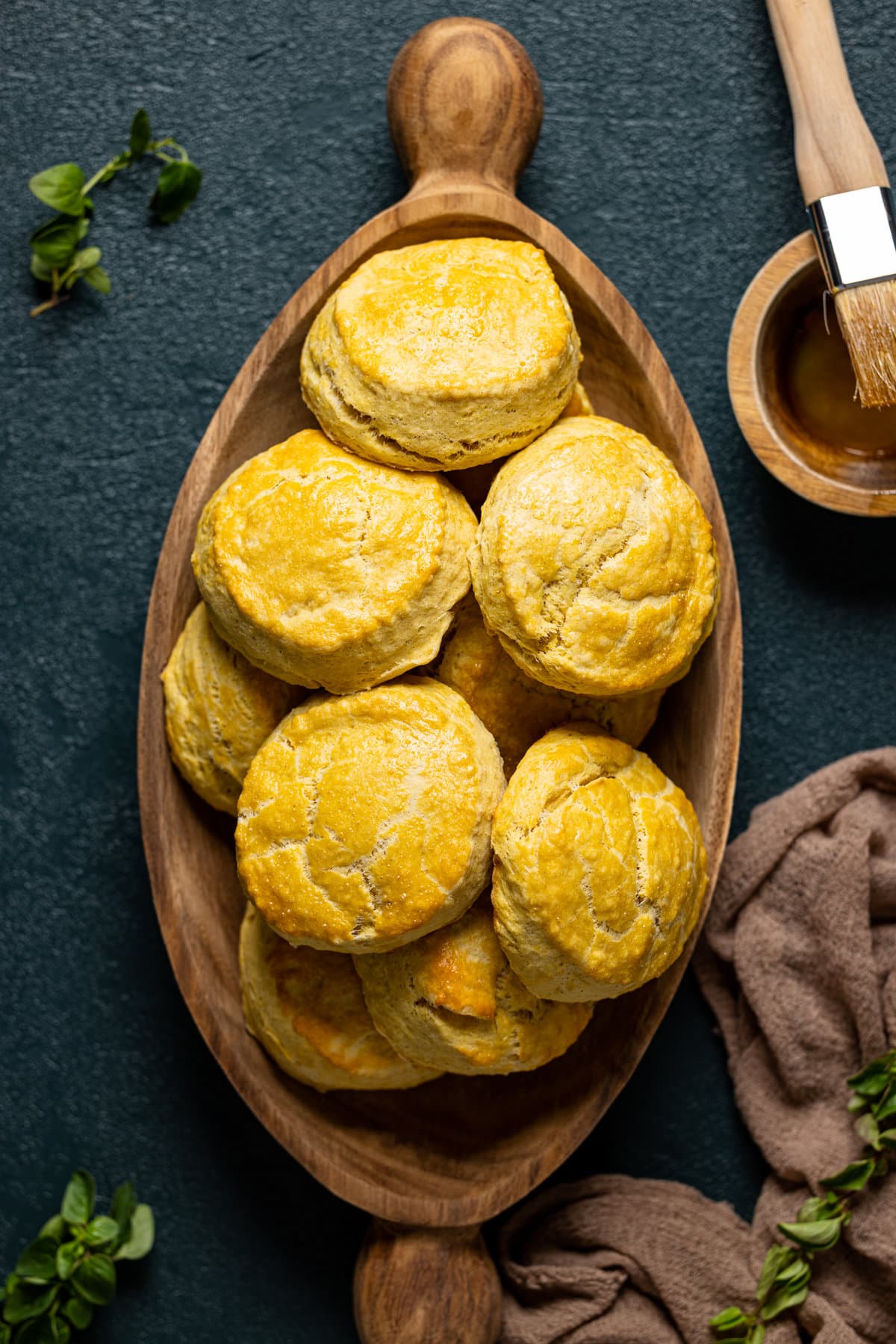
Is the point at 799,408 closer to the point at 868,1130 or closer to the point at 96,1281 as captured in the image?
the point at 868,1130

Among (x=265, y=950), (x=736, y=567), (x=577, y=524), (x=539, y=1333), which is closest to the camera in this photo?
(x=577, y=524)

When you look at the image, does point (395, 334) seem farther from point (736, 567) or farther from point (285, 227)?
point (736, 567)

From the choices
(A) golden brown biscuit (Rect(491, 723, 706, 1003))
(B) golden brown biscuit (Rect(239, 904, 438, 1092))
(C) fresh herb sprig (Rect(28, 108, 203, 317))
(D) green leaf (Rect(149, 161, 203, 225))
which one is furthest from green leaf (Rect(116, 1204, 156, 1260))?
(D) green leaf (Rect(149, 161, 203, 225))

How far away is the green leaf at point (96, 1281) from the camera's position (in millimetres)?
1835

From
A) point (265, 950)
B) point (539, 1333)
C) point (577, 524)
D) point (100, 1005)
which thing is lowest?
point (539, 1333)

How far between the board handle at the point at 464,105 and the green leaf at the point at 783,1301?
1671 mm

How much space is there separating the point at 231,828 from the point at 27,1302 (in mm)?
811

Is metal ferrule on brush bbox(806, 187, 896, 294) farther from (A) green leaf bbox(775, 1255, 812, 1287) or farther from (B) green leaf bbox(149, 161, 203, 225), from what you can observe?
(A) green leaf bbox(775, 1255, 812, 1287)

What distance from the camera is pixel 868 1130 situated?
179cm

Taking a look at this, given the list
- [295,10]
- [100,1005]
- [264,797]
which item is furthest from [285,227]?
[100,1005]

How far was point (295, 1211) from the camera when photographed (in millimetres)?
1929

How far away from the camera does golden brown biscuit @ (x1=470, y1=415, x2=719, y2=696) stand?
1.40 metres

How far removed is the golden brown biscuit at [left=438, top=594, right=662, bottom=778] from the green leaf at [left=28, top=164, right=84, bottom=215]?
930 mm

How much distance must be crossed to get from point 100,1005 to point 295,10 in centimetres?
161
